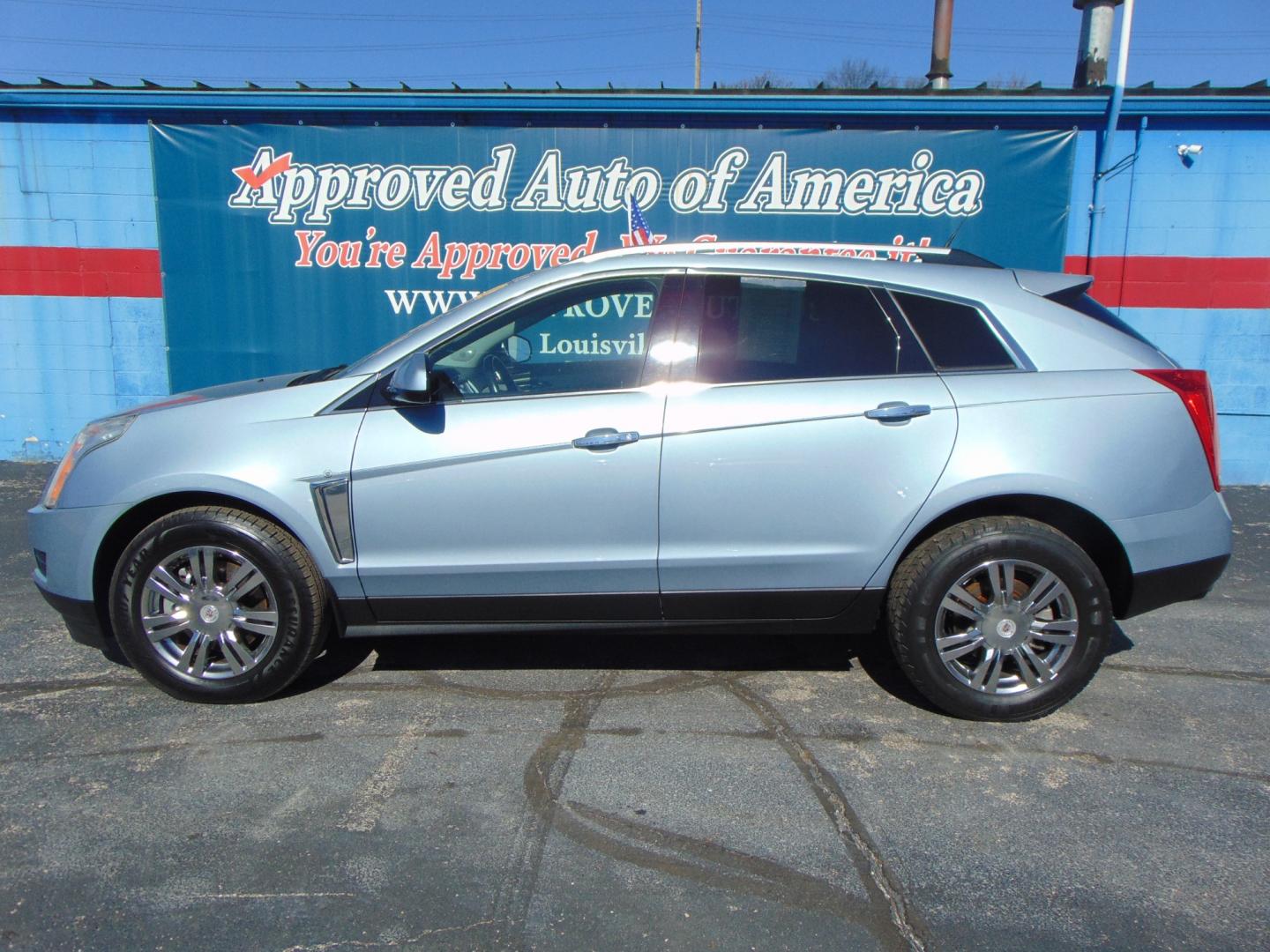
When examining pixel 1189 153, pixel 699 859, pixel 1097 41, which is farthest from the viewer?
pixel 1097 41

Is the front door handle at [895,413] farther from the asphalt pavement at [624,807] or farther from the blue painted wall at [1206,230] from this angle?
the blue painted wall at [1206,230]

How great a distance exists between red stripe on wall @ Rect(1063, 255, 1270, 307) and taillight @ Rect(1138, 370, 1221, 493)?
480 cm

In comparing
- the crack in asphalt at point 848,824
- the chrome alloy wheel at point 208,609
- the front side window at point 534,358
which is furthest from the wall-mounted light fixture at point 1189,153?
the chrome alloy wheel at point 208,609

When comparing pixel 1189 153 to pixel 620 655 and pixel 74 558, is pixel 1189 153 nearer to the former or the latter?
pixel 620 655

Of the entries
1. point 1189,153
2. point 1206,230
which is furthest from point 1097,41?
point 1206,230

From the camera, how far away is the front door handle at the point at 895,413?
3.59 m

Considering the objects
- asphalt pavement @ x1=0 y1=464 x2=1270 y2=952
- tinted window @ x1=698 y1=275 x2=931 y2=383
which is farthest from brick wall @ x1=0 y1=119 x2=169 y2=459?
tinted window @ x1=698 y1=275 x2=931 y2=383

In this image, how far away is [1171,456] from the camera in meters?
3.63

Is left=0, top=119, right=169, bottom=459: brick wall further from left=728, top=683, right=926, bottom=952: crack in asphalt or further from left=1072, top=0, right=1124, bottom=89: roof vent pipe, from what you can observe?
left=1072, top=0, right=1124, bottom=89: roof vent pipe

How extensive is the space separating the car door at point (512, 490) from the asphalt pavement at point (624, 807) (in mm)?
541

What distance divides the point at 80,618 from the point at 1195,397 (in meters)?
4.49

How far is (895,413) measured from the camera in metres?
3.59

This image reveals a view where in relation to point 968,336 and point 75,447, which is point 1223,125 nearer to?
point 968,336

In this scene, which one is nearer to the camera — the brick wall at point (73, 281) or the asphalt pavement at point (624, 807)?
the asphalt pavement at point (624, 807)
